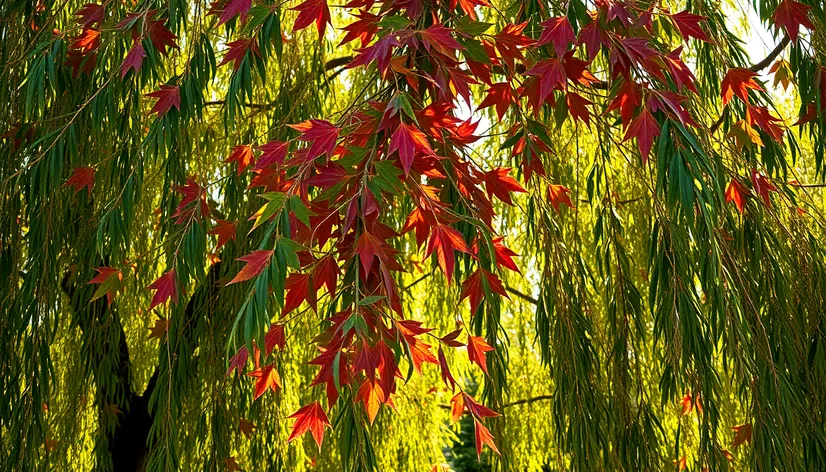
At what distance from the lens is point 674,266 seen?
3.86ft

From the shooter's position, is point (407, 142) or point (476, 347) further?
point (476, 347)

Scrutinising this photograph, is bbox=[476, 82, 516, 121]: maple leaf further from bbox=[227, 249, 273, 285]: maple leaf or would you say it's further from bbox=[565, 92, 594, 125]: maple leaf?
bbox=[227, 249, 273, 285]: maple leaf

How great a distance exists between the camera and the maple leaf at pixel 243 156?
1.66 meters

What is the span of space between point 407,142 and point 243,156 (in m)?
0.77

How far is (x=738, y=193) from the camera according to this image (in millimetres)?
1431

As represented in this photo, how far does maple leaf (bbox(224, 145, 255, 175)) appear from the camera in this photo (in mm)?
1657

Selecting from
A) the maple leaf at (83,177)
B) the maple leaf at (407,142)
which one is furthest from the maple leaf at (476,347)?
the maple leaf at (83,177)

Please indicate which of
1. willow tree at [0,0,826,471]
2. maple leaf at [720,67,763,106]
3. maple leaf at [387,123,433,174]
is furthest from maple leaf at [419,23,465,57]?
A: maple leaf at [720,67,763,106]

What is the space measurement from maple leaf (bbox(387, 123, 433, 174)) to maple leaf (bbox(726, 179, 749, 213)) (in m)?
0.64

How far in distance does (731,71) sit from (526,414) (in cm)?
195

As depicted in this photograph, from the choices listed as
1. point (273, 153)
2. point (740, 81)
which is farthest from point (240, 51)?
point (740, 81)

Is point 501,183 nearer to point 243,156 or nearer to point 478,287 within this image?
point 478,287

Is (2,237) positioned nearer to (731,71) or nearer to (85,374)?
(85,374)

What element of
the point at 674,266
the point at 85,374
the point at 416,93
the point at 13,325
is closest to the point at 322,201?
the point at 416,93
